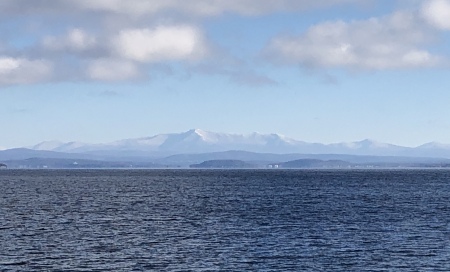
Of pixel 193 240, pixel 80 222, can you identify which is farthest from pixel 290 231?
pixel 80 222

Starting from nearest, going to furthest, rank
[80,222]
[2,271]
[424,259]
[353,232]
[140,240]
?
[2,271] → [424,259] → [140,240] → [353,232] → [80,222]

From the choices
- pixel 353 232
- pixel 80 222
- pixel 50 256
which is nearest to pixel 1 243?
pixel 50 256

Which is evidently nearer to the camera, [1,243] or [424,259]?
[424,259]

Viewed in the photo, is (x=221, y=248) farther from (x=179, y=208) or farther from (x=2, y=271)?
(x=179, y=208)

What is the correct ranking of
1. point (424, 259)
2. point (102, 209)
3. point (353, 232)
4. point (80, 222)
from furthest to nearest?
1. point (102, 209)
2. point (80, 222)
3. point (353, 232)
4. point (424, 259)

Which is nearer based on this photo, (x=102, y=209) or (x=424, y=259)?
(x=424, y=259)

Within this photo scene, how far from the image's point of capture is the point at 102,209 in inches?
3954

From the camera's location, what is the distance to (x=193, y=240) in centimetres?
6606

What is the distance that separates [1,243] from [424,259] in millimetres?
35269

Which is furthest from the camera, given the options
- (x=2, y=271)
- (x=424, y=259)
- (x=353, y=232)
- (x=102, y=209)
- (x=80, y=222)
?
(x=102, y=209)

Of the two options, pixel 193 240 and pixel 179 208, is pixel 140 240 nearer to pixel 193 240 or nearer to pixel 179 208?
pixel 193 240

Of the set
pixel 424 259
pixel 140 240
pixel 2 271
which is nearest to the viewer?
pixel 2 271

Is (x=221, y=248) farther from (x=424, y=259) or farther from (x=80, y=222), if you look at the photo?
(x=80, y=222)

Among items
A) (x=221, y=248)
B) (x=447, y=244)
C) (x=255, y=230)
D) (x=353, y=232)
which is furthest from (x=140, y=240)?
(x=447, y=244)
